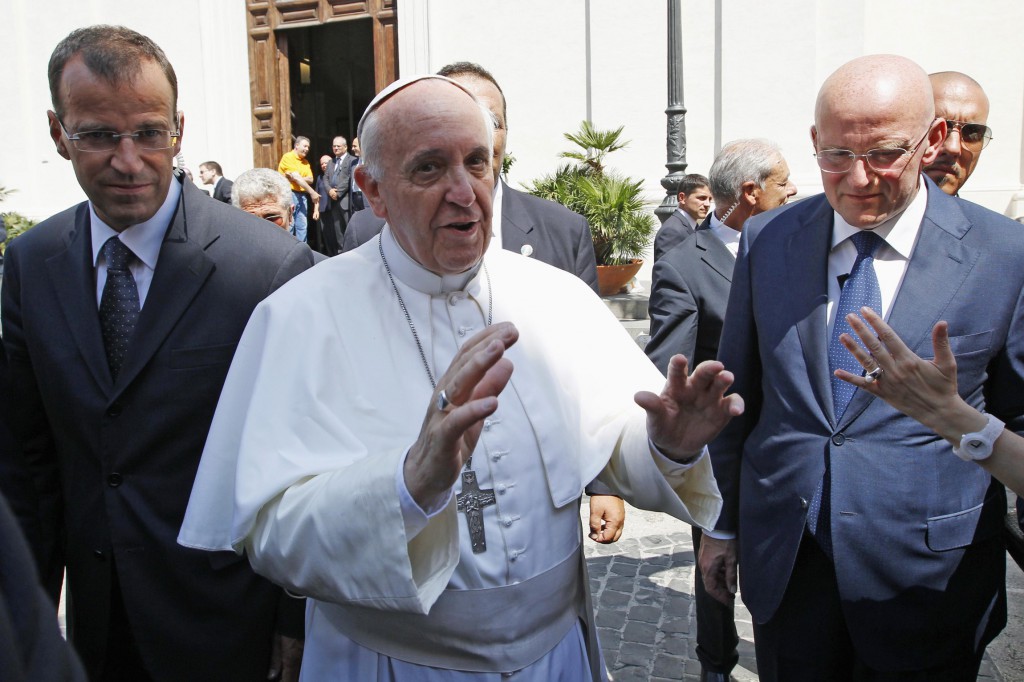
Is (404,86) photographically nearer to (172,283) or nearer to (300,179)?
(172,283)

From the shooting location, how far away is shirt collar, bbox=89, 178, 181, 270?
7.73 ft

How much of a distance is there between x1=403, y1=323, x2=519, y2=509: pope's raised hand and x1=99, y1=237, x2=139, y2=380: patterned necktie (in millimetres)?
1144

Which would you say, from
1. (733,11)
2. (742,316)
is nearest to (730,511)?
(742,316)

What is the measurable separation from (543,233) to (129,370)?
73.8 inches

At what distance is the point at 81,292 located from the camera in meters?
2.30

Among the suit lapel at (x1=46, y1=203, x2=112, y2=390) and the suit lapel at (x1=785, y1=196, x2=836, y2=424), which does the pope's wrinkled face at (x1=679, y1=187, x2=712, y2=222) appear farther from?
the suit lapel at (x1=46, y1=203, x2=112, y2=390)

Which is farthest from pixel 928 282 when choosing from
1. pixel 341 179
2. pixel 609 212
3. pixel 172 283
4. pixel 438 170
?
pixel 341 179

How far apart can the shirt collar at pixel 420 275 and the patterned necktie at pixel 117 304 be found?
76 cm

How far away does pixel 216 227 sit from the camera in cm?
243

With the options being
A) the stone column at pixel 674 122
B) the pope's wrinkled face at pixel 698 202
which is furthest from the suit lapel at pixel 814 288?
the stone column at pixel 674 122

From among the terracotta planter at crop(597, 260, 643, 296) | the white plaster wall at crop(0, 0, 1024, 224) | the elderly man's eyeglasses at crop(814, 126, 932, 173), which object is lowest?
the terracotta planter at crop(597, 260, 643, 296)

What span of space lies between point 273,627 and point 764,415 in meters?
1.51

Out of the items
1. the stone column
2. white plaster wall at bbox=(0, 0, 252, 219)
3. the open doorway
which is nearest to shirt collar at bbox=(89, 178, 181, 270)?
the stone column

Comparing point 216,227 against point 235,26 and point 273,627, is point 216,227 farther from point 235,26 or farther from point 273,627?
point 235,26
